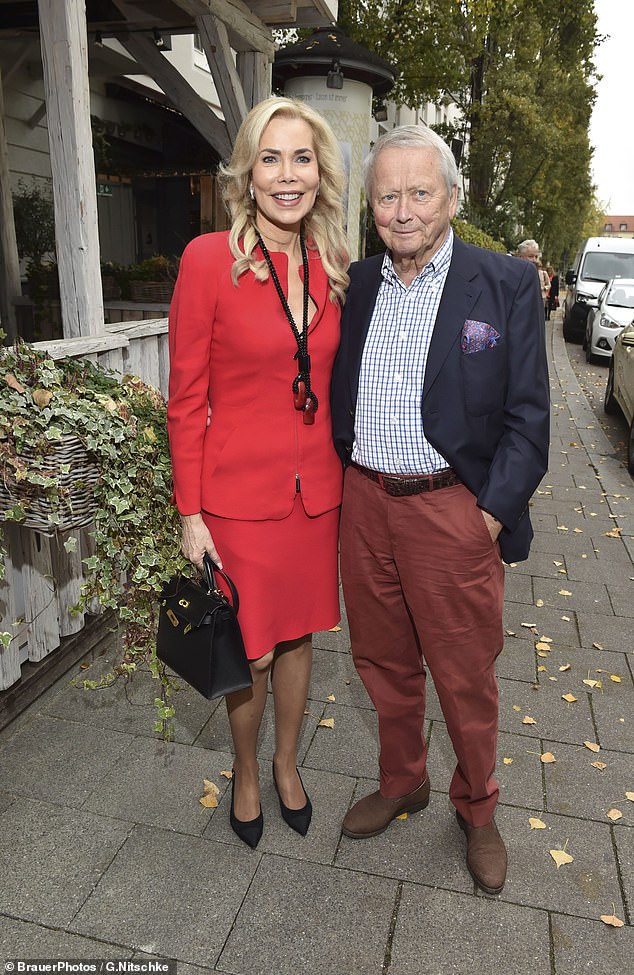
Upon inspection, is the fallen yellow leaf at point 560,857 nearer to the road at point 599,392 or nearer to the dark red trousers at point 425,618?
the dark red trousers at point 425,618

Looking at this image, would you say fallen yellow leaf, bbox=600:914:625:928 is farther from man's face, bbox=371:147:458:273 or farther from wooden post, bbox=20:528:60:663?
wooden post, bbox=20:528:60:663

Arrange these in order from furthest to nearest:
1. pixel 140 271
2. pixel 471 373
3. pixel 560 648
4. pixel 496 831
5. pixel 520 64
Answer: pixel 520 64 < pixel 140 271 < pixel 560 648 < pixel 496 831 < pixel 471 373

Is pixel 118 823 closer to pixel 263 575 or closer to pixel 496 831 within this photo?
pixel 263 575

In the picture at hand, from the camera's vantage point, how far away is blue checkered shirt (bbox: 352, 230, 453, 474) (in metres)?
2.30

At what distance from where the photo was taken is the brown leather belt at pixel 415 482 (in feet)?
7.68

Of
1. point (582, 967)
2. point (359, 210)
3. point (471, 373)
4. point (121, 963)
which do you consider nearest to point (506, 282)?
point (471, 373)

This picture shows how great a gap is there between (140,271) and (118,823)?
5597 millimetres

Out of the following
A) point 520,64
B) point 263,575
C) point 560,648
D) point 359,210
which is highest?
point 520,64

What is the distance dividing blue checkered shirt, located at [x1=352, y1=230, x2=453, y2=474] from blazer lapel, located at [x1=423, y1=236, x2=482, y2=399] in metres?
0.04

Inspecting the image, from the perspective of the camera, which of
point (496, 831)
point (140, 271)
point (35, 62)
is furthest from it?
point (35, 62)

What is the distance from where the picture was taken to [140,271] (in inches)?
286

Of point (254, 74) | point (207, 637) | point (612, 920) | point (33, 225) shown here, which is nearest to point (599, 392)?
point (254, 74)

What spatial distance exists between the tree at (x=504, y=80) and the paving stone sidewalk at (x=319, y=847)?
12.6 meters

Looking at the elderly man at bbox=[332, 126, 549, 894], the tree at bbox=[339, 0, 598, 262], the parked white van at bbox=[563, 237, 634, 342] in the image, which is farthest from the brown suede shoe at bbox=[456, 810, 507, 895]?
the parked white van at bbox=[563, 237, 634, 342]
